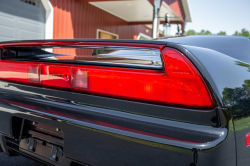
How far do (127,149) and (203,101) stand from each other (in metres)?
0.40

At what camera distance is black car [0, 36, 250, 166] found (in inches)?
34.6

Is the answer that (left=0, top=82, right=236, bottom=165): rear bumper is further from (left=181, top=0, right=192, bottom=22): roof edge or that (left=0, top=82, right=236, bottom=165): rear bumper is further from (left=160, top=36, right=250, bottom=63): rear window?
(left=181, top=0, right=192, bottom=22): roof edge

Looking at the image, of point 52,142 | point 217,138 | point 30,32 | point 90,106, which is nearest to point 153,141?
point 217,138

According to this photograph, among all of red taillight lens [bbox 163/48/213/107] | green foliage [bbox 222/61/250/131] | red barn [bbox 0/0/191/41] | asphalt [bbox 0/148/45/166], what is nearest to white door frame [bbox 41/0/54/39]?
red barn [bbox 0/0/191/41]

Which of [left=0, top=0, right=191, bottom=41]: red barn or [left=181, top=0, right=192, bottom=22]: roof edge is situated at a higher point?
[left=181, top=0, right=192, bottom=22]: roof edge

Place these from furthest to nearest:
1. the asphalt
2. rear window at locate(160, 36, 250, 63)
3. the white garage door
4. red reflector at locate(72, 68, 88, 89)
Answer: the white garage door, the asphalt, rear window at locate(160, 36, 250, 63), red reflector at locate(72, 68, 88, 89)

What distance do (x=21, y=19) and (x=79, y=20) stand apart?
244cm

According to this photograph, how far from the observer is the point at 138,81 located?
3.36 ft

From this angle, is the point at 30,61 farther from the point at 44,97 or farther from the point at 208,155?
the point at 208,155

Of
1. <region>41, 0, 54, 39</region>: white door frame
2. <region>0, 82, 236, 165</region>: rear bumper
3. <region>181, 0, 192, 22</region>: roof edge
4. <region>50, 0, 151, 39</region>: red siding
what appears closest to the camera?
<region>0, 82, 236, 165</region>: rear bumper

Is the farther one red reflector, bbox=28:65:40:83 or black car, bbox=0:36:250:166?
red reflector, bbox=28:65:40:83

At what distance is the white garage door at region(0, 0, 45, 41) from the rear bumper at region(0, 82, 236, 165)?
4729mm

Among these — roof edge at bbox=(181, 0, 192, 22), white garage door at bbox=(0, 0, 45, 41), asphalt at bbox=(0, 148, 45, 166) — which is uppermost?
roof edge at bbox=(181, 0, 192, 22)

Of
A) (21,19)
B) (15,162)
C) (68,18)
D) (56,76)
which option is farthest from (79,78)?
(68,18)
